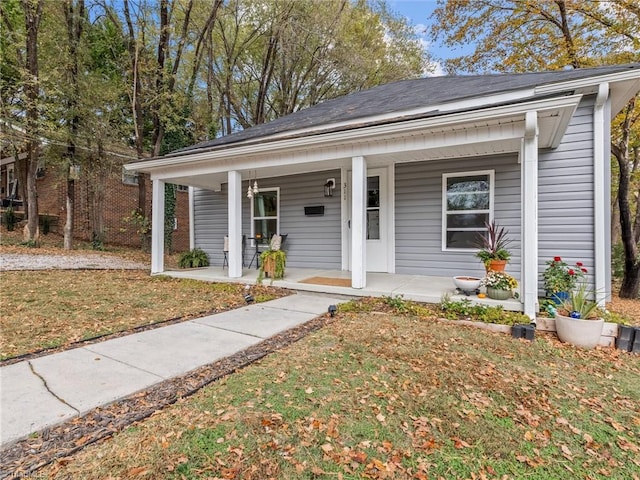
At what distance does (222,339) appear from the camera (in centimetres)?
356

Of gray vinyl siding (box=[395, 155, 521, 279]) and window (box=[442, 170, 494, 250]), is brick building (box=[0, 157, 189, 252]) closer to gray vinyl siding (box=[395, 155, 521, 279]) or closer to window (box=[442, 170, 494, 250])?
gray vinyl siding (box=[395, 155, 521, 279])

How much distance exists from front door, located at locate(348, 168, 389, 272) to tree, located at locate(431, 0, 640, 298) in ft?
17.8

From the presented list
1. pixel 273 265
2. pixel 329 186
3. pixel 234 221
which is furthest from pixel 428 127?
pixel 234 221

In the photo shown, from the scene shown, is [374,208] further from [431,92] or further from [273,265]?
[431,92]

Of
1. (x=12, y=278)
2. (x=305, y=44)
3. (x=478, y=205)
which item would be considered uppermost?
(x=305, y=44)

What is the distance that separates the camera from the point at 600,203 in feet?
16.0

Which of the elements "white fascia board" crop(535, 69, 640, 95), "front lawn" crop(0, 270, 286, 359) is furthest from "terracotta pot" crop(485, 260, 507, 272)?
"front lawn" crop(0, 270, 286, 359)

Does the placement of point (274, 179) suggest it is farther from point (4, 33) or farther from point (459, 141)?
point (4, 33)

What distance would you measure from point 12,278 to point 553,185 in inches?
378

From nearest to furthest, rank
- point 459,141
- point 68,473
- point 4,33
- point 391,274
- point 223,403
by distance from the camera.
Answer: point 68,473 → point 223,403 → point 459,141 → point 391,274 → point 4,33

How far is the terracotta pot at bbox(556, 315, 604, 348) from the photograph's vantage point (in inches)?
141

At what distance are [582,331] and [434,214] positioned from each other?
10.3 feet

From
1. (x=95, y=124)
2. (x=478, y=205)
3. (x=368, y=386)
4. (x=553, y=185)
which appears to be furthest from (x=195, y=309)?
(x=95, y=124)

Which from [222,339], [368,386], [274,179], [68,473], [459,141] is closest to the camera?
[68,473]
